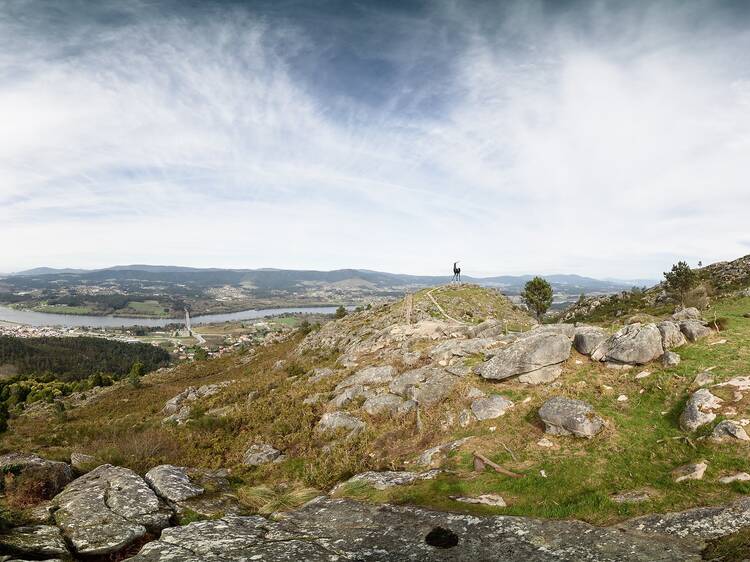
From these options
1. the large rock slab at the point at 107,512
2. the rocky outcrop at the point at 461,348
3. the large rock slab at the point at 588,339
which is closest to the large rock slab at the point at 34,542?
the large rock slab at the point at 107,512

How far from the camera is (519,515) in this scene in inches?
519

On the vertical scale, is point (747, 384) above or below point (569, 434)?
above

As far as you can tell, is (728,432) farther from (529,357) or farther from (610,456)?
(529,357)

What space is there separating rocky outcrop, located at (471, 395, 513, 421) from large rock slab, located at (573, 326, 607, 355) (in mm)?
7171

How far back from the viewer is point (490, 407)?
21047mm

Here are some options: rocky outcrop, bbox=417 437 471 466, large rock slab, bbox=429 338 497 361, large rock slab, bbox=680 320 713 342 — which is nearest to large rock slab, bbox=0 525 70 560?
rocky outcrop, bbox=417 437 471 466

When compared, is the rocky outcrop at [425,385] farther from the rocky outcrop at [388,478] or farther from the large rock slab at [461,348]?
the rocky outcrop at [388,478]

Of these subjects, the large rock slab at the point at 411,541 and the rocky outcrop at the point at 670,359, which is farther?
the rocky outcrop at the point at 670,359

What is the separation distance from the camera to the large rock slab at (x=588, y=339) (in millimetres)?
24234

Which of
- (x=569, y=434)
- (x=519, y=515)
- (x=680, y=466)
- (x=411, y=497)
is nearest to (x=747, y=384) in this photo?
(x=680, y=466)

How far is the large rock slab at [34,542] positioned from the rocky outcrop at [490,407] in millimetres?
17681

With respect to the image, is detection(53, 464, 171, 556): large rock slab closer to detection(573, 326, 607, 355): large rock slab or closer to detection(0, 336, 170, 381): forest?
detection(573, 326, 607, 355): large rock slab

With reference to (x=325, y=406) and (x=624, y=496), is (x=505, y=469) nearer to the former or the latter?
(x=624, y=496)

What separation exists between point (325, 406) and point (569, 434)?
16.2 metres
